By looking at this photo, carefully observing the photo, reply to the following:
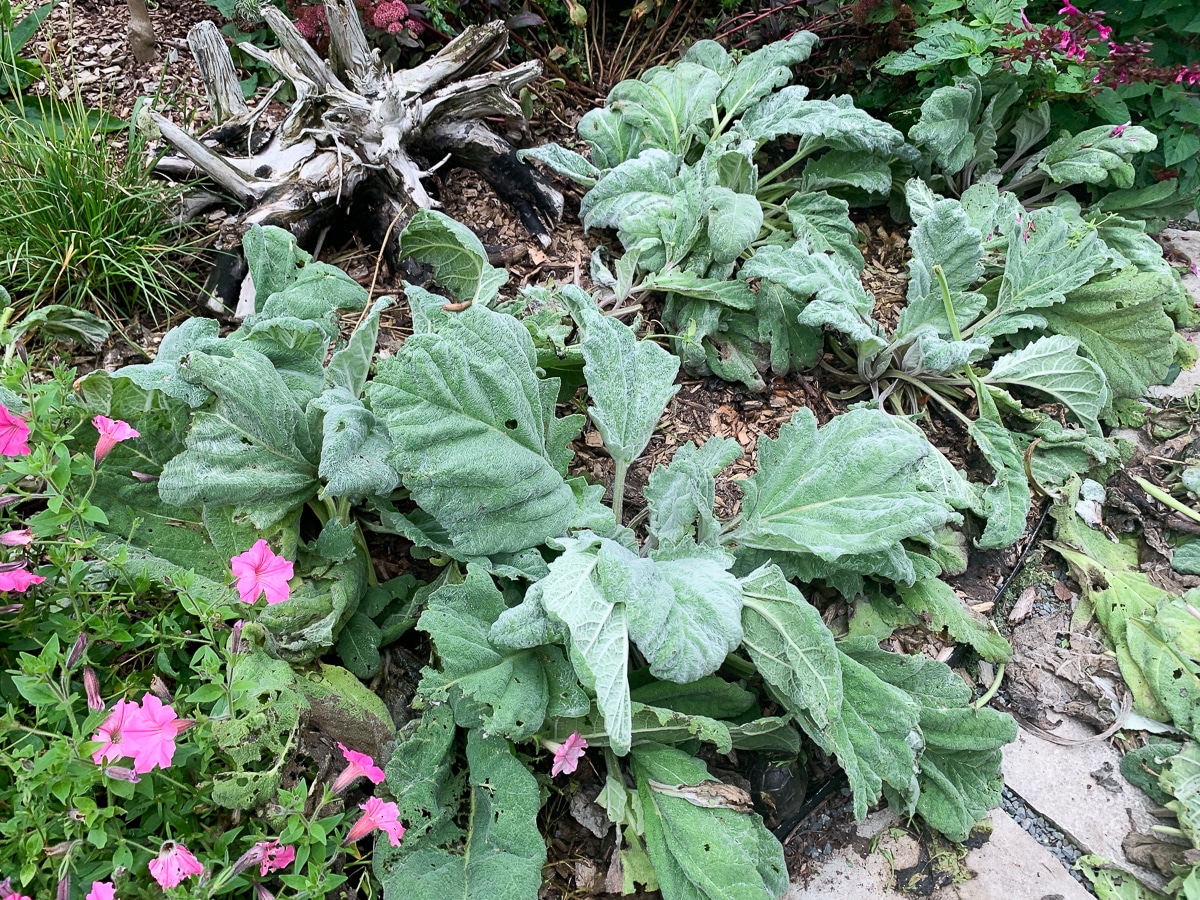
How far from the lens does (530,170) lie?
272cm

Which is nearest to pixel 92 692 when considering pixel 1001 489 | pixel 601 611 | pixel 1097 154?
pixel 601 611

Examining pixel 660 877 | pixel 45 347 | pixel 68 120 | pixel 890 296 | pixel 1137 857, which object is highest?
pixel 68 120

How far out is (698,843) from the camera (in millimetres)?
1551

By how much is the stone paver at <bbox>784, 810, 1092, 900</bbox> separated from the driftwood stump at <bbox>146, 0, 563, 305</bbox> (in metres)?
1.97

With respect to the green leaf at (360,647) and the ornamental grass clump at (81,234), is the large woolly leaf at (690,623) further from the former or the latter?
the ornamental grass clump at (81,234)

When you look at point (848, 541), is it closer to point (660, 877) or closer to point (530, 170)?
point (660, 877)

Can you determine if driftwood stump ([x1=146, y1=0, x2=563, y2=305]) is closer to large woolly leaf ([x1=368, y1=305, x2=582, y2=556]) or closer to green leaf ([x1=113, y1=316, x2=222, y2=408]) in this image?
green leaf ([x1=113, y1=316, x2=222, y2=408])

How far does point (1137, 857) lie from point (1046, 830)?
0.65ft

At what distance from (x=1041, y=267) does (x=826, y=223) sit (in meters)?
0.68

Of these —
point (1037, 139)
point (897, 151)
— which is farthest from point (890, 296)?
point (1037, 139)

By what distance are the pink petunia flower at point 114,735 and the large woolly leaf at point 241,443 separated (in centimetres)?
49

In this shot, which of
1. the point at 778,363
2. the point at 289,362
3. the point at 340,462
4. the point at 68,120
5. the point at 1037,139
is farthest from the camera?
the point at 1037,139

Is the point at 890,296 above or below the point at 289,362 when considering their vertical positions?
below

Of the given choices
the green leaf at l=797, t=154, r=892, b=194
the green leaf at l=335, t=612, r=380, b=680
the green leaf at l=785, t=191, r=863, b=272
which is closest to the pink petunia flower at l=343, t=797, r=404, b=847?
the green leaf at l=335, t=612, r=380, b=680
